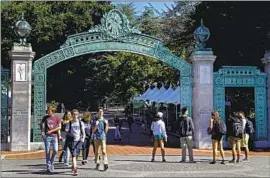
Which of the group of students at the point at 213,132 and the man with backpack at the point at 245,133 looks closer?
the group of students at the point at 213,132

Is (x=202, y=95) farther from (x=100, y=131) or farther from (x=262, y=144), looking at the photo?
(x=100, y=131)

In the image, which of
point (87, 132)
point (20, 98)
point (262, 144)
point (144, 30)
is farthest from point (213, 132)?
point (144, 30)

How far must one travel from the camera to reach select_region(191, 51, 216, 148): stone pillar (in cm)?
1820

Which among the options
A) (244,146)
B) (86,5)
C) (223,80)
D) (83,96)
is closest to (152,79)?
(83,96)

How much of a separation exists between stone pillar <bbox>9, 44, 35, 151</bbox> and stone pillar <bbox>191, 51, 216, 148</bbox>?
21.2ft


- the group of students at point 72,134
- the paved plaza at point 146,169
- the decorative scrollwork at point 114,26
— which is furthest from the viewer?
the decorative scrollwork at point 114,26

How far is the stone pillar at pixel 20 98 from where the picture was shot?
17109 mm

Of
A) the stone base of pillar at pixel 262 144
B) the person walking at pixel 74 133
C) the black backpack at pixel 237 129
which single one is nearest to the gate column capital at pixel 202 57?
the stone base of pillar at pixel 262 144

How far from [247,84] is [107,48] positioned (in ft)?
19.3

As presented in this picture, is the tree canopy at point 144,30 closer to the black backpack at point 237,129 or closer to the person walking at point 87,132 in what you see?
the black backpack at point 237,129

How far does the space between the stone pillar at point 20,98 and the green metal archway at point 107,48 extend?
0.65m

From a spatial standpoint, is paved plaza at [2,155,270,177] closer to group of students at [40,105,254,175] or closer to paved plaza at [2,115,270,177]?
paved plaza at [2,115,270,177]

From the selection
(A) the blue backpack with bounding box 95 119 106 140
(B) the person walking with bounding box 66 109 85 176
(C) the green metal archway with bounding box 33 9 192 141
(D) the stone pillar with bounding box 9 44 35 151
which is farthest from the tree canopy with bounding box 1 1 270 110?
(B) the person walking with bounding box 66 109 85 176

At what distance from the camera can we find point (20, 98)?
56.5 feet
